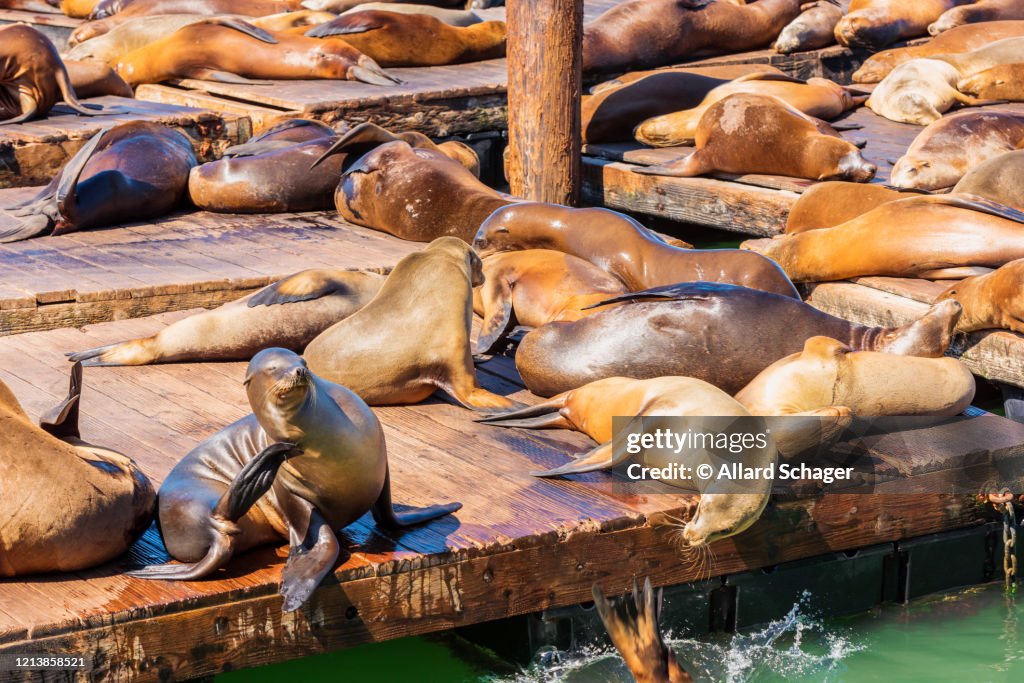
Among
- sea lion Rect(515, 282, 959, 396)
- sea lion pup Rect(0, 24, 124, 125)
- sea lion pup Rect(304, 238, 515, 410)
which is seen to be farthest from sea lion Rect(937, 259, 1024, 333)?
sea lion pup Rect(0, 24, 124, 125)

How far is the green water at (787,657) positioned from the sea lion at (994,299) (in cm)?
120

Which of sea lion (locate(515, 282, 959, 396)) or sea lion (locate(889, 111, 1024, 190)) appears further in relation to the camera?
sea lion (locate(889, 111, 1024, 190))

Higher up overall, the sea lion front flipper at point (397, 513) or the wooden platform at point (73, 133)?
the wooden platform at point (73, 133)

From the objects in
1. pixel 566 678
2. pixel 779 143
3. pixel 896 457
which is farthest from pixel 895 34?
pixel 566 678

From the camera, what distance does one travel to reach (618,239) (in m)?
5.38

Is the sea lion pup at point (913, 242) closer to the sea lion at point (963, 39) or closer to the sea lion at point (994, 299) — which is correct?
the sea lion at point (994, 299)

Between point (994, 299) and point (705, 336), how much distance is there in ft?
4.29

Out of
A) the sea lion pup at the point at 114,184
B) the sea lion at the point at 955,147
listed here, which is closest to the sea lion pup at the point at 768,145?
the sea lion at the point at 955,147

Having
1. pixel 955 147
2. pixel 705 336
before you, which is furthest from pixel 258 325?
pixel 955 147

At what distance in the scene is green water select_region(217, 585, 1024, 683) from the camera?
3.94m

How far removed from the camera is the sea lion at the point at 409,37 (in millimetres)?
9938

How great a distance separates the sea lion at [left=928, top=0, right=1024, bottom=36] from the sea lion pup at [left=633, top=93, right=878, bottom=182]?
124 inches

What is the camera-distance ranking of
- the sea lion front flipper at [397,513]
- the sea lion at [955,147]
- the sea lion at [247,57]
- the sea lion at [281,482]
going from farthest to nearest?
1. the sea lion at [247,57]
2. the sea lion at [955,147]
3. the sea lion front flipper at [397,513]
4. the sea lion at [281,482]

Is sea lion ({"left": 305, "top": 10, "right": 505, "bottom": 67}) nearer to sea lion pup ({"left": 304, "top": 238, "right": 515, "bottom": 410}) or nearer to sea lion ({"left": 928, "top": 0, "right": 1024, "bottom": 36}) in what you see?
sea lion ({"left": 928, "top": 0, "right": 1024, "bottom": 36})
